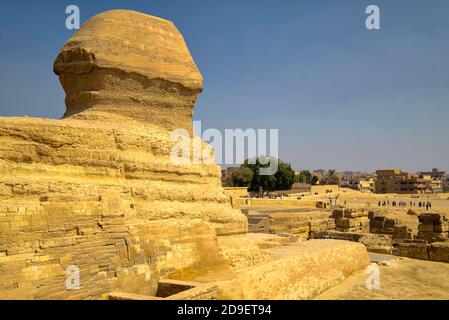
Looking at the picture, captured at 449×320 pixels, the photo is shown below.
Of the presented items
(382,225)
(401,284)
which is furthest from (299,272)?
(382,225)

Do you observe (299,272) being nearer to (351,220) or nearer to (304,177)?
(351,220)

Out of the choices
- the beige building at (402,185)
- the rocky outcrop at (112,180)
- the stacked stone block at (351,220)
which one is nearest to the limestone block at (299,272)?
the rocky outcrop at (112,180)

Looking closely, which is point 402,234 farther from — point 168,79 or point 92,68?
point 92,68

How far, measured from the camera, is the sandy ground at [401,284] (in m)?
12.1

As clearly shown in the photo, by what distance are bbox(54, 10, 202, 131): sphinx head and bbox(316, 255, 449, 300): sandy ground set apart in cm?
657

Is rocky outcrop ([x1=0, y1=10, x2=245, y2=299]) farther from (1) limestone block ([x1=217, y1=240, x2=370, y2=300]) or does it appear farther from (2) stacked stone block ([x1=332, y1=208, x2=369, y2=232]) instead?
(2) stacked stone block ([x1=332, y1=208, x2=369, y2=232])

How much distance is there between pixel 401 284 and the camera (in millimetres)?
13562

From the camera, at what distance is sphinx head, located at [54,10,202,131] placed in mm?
10844

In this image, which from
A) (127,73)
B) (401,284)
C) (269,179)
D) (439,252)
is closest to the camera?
(127,73)

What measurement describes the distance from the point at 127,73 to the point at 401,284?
10.2m

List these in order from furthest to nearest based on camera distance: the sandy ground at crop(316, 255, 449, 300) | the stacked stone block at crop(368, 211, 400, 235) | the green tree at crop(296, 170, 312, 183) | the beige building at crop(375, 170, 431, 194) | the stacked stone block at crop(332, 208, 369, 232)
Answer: the green tree at crop(296, 170, 312, 183)
the beige building at crop(375, 170, 431, 194)
the stacked stone block at crop(332, 208, 369, 232)
the stacked stone block at crop(368, 211, 400, 235)
the sandy ground at crop(316, 255, 449, 300)

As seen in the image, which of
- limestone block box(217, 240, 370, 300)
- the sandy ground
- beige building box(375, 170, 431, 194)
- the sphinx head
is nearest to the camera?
limestone block box(217, 240, 370, 300)

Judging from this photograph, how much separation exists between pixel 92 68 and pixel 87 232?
4.45 meters

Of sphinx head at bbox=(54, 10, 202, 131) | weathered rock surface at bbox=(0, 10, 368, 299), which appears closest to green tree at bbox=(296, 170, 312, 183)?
weathered rock surface at bbox=(0, 10, 368, 299)
